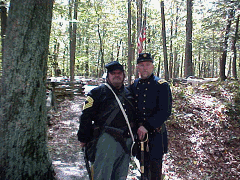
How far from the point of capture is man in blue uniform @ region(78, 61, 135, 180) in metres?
2.58

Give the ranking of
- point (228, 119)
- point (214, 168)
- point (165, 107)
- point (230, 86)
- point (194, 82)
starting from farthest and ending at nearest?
point (194, 82) < point (230, 86) < point (228, 119) < point (214, 168) < point (165, 107)

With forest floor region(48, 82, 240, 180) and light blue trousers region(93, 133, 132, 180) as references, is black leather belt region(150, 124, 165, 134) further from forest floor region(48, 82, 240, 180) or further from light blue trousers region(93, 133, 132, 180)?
forest floor region(48, 82, 240, 180)

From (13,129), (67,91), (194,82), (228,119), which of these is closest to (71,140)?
(13,129)

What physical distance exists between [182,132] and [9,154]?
5740mm

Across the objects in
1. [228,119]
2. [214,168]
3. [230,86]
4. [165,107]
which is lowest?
[214,168]

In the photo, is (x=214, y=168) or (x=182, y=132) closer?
(x=214, y=168)

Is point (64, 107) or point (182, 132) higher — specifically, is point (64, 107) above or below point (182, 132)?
above

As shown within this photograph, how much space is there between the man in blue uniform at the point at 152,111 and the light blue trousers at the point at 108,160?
17.9 inches

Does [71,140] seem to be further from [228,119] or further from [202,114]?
[228,119]

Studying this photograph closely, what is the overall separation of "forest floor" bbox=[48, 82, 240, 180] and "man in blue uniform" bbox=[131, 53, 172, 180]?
141 cm

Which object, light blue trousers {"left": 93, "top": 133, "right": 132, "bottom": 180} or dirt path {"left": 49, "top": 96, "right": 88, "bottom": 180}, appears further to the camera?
dirt path {"left": 49, "top": 96, "right": 88, "bottom": 180}

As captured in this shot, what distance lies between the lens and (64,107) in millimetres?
10359

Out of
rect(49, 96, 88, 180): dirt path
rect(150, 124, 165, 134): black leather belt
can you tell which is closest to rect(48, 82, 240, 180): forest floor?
rect(49, 96, 88, 180): dirt path

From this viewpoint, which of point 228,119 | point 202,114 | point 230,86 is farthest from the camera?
point 230,86
